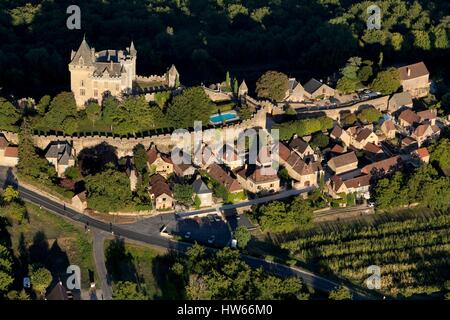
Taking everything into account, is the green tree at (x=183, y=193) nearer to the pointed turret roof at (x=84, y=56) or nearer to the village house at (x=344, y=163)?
the village house at (x=344, y=163)

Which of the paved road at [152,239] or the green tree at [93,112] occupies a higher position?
the green tree at [93,112]

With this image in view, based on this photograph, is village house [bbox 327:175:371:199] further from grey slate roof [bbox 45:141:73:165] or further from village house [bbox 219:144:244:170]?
grey slate roof [bbox 45:141:73:165]

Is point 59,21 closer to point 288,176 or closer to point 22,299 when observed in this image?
point 288,176

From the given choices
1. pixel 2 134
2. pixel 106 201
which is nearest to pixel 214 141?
pixel 106 201

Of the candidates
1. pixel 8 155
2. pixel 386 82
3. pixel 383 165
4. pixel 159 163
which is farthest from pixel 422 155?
pixel 8 155

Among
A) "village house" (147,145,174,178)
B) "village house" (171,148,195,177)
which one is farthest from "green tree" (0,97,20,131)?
"village house" (171,148,195,177)

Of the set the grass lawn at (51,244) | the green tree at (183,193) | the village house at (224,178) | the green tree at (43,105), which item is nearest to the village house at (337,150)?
the village house at (224,178)

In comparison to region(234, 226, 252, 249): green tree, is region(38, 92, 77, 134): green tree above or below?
above
